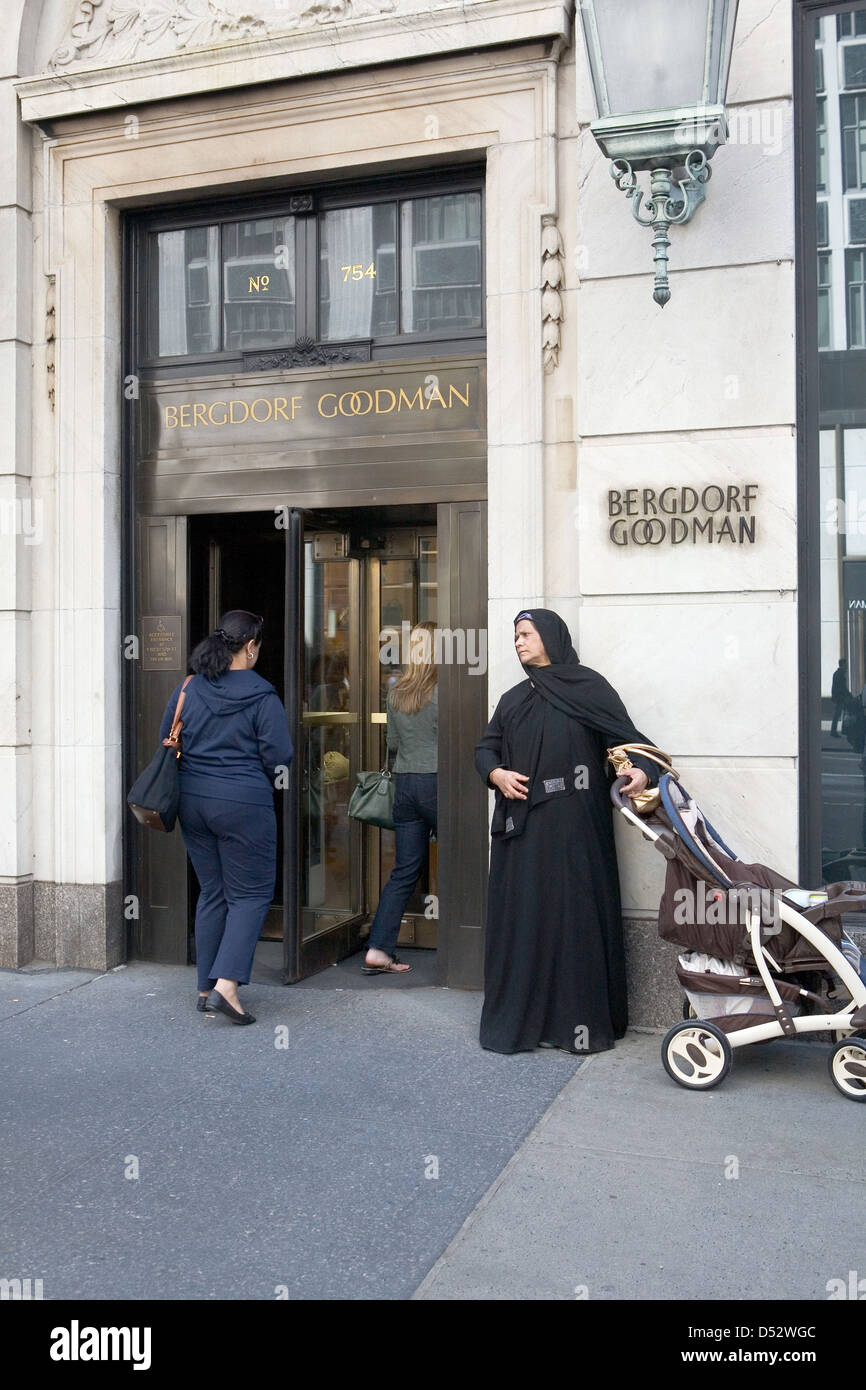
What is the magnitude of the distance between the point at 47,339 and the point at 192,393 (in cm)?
91

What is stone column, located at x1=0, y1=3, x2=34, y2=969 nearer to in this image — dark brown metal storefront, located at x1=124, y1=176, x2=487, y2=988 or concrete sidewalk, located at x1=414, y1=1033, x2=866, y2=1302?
dark brown metal storefront, located at x1=124, y1=176, x2=487, y2=988

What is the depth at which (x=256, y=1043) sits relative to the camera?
577 centimetres

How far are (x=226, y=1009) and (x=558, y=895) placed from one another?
5.52ft

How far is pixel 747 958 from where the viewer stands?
5062 mm

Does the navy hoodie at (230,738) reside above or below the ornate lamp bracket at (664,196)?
below

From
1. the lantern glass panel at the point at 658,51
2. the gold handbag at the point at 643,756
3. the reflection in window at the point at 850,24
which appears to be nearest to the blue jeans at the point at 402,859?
the gold handbag at the point at 643,756

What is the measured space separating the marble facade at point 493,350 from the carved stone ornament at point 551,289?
16 mm

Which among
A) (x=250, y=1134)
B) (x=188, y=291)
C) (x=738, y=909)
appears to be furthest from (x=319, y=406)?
(x=250, y=1134)

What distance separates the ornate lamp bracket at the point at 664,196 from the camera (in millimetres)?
5406

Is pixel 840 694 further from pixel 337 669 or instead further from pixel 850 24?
pixel 850 24

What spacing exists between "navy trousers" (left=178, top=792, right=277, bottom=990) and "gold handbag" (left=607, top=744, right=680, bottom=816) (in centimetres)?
175

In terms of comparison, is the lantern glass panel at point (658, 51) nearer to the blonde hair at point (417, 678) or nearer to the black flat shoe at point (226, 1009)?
the blonde hair at point (417, 678)

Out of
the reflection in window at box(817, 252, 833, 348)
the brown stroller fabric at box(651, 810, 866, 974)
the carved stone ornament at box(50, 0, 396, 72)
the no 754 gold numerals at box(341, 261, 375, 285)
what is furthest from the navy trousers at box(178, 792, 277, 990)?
the carved stone ornament at box(50, 0, 396, 72)

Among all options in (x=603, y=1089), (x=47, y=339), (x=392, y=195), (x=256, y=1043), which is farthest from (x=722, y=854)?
(x=47, y=339)
